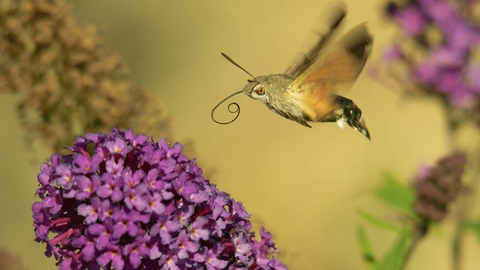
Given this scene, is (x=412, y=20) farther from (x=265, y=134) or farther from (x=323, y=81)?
(x=265, y=134)

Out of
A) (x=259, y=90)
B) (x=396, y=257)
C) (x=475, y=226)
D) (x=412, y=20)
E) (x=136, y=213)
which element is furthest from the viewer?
(x=412, y=20)

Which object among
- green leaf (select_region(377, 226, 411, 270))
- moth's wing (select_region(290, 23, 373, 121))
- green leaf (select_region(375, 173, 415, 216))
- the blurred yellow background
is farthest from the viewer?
the blurred yellow background

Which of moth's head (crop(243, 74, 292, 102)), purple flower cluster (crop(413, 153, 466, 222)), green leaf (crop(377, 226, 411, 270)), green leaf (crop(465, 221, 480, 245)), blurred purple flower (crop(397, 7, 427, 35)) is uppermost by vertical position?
blurred purple flower (crop(397, 7, 427, 35))

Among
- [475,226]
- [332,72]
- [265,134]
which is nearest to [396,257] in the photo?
[475,226]

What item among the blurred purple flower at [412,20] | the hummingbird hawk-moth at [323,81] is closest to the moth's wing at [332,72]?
the hummingbird hawk-moth at [323,81]

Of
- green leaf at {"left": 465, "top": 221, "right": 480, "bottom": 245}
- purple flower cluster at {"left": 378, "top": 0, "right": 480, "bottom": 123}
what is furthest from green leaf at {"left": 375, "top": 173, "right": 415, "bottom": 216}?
purple flower cluster at {"left": 378, "top": 0, "right": 480, "bottom": 123}

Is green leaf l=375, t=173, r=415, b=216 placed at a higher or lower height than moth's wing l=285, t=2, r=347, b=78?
lower

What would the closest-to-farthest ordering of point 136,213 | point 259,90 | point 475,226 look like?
point 136,213, point 259,90, point 475,226

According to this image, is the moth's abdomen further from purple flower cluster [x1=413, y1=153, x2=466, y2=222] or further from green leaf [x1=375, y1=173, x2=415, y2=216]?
green leaf [x1=375, y1=173, x2=415, y2=216]
